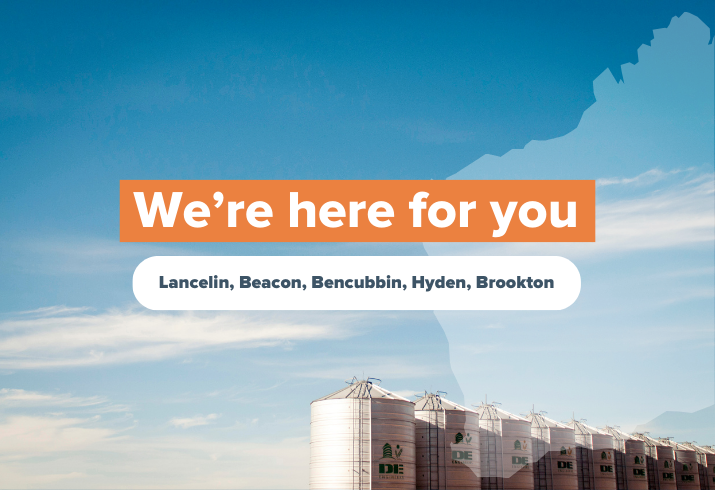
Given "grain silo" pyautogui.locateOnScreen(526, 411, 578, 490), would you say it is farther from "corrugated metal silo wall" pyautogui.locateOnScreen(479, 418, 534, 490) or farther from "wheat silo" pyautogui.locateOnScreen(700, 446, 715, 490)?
"wheat silo" pyautogui.locateOnScreen(700, 446, 715, 490)

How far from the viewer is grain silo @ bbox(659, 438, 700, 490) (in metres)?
96.6

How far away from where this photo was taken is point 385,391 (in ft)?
177

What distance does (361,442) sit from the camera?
49812mm

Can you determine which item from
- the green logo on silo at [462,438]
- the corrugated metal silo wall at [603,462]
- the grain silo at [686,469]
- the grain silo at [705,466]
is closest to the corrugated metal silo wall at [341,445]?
the green logo on silo at [462,438]

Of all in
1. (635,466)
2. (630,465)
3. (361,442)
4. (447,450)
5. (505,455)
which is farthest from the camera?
(635,466)

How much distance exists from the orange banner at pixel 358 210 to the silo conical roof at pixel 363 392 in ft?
65.9

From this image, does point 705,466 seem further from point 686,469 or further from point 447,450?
point 447,450

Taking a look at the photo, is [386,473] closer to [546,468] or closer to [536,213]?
[536,213]

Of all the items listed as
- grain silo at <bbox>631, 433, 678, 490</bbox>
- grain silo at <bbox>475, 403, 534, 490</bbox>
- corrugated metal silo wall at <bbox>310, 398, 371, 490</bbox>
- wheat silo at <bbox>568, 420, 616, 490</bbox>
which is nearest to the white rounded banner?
corrugated metal silo wall at <bbox>310, 398, 371, 490</bbox>

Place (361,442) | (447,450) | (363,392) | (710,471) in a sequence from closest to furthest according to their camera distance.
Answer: (361,442) → (363,392) → (447,450) → (710,471)

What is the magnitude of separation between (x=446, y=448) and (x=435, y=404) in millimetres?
4038

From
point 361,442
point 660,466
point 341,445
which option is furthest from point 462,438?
point 660,466

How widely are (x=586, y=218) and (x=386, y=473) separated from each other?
→ 24604mm

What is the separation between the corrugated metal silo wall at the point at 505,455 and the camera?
6397 cm
